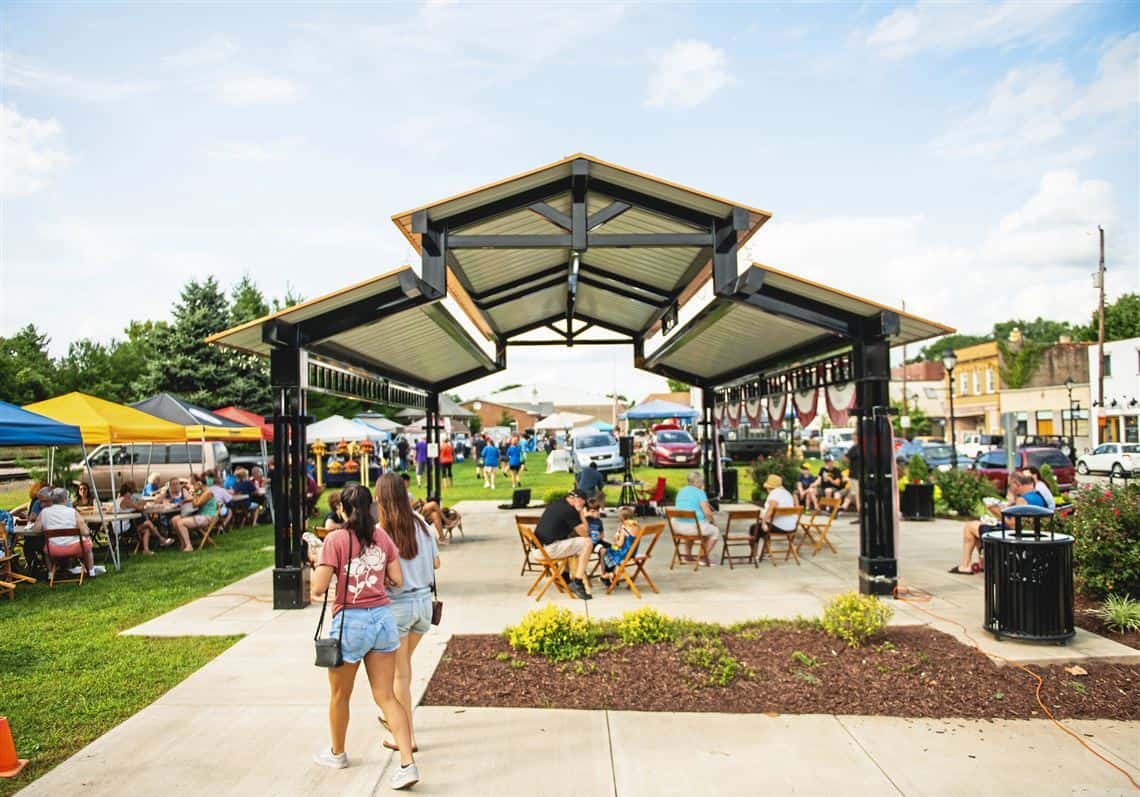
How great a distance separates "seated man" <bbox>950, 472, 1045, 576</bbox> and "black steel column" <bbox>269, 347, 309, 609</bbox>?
6.99 m

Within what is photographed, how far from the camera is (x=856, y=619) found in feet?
20.5

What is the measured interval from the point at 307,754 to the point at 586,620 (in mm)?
2422

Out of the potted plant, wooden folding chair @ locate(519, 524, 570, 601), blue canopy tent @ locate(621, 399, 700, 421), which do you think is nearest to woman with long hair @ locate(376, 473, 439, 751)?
wooden folding chair @ locate(519, 524, 570, 601)

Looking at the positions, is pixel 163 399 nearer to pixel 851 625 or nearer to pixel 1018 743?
pixel 851 625

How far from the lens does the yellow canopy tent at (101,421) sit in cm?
1174

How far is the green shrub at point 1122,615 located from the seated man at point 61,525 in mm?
11342

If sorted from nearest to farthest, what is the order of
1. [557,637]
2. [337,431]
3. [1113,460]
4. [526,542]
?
1. [557,637]
2. [526,542]
3. [337,431]
4. [1113,460]

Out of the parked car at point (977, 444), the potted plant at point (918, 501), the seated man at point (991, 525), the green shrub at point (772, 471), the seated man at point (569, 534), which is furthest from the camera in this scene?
the parked car at point (977, 444)

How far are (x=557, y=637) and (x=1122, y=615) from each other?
484 cm

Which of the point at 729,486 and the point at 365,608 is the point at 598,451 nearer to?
the point at 729,486

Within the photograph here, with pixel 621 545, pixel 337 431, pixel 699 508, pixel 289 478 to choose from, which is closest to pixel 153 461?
pixel 337 431

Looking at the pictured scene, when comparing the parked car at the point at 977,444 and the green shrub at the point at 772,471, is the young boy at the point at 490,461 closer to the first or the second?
the green shrub at the point at 772,471

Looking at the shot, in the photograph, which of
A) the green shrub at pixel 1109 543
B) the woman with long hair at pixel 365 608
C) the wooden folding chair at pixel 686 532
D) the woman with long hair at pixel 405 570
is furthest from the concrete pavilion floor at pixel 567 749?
the wooden folding chair at pixel 686 532

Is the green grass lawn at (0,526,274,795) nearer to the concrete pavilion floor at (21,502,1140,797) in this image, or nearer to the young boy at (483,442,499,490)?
the concrete pavilion floor at (21,502,1140,797)
